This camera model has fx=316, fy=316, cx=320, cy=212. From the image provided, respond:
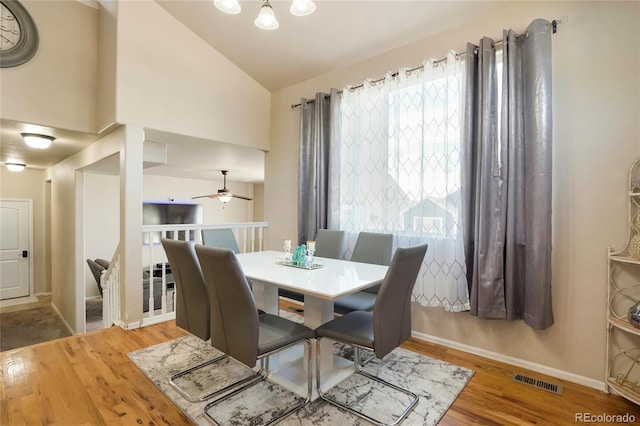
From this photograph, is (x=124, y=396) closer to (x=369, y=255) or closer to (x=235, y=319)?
(x=235, y=319)

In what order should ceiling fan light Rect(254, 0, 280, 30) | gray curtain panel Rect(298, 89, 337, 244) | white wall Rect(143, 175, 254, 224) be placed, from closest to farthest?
ceiling fan light Rect(254, 0, 280, 30) → gray curtain panel Rect(298, 89, 337, 244) → white wall Rect(143, 175, 254, 224)

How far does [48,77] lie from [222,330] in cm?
326

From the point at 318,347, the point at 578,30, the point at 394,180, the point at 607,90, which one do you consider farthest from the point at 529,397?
the point at 578,30

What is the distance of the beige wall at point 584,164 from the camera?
6.65ft

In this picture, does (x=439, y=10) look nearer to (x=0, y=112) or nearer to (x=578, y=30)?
(x=578, y=30)

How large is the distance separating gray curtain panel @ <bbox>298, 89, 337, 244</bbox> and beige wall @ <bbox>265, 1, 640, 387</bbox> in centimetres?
166

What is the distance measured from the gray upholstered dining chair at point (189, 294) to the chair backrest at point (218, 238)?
0.95m

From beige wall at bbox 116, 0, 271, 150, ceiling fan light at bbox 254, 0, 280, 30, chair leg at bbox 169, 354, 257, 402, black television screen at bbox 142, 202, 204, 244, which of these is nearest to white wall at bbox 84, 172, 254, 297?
black television screen at bbox 142, 202, 204, 244

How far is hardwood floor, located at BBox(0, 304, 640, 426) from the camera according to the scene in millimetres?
1795

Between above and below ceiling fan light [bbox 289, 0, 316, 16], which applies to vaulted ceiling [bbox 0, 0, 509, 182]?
above

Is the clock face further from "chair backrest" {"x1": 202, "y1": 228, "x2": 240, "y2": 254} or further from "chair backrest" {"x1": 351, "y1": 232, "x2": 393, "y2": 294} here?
"chair backrest" {"x1": 351, "y1": 232, "x2": 393, "y2": 294}

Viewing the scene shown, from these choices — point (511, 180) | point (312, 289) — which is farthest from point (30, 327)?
point (511, 180)

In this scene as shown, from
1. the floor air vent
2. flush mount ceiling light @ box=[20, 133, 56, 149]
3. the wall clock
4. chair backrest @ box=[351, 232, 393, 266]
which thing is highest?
the wall clock

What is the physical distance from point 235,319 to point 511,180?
209 centimetres
